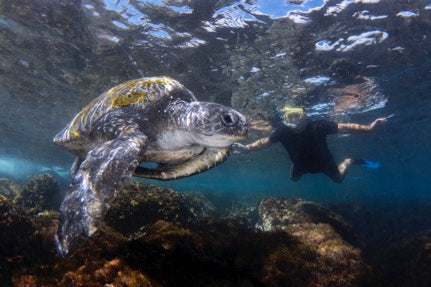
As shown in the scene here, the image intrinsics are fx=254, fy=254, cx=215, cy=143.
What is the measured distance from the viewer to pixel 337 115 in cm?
1969

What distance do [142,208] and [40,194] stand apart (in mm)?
11396

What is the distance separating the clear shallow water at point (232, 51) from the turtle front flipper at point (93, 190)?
7239mm

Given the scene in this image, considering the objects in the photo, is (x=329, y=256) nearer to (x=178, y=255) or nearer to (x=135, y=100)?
(x=178, y=255)

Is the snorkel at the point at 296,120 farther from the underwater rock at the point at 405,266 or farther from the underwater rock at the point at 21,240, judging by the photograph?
the underwater rock at the point at 21,240

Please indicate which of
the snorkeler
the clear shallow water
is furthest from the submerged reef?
the clear shallow water

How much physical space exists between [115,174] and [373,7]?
1032cm

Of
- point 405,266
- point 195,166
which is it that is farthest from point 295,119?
point 195,166

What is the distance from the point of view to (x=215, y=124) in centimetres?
371

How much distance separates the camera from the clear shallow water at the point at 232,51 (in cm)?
919

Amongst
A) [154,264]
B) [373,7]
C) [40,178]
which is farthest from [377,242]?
[40,178]

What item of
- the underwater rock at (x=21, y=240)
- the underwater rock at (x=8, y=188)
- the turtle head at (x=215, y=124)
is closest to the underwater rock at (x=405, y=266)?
the turtle head at (x=215, y=124)

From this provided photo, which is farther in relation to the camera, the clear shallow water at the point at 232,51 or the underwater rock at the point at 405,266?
the clear shallow water at the point at 232,51

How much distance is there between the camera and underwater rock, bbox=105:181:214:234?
6.34 meters

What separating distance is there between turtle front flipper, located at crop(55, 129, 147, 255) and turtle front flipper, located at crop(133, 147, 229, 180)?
3.42 ft
